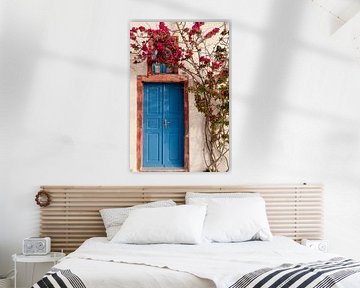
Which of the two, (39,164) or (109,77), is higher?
(109,77)

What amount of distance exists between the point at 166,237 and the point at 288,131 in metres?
1.59

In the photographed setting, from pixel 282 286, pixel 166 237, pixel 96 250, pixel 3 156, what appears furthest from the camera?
pixel 3 156

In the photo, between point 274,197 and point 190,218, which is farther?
point 274,197

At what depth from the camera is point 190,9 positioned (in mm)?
5164

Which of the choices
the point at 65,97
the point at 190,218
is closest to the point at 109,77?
the point at 65,97

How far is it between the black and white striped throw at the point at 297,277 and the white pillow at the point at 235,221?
4.51 feet

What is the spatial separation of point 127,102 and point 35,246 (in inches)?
58.8

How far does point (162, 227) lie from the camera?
4.46 m

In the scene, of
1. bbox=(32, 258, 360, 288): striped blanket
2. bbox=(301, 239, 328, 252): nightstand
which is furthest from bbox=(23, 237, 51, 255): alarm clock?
bbox=(301, 239, 328, 252): nightstand

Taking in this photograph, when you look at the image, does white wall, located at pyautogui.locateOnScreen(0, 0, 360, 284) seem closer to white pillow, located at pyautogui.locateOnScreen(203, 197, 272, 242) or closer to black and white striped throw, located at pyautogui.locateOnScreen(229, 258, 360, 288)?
white pillow, located at pyautogui.locateOnScreen(203, 197, 272, 242)

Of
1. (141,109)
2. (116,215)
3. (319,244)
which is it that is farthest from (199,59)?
(319,244)

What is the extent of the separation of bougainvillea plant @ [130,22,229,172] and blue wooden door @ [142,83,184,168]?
208 mm

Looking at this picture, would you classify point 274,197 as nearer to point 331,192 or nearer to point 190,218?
point 331,192

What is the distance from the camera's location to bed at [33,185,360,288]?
119 inches
